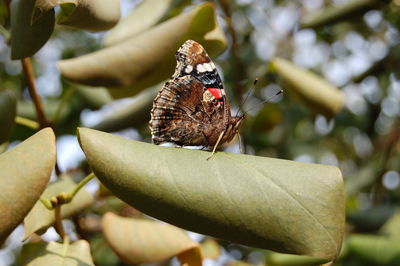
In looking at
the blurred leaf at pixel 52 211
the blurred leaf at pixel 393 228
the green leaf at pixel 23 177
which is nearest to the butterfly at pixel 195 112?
the blurred leaf at pixel 52 211

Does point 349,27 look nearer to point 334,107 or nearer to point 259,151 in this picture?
point 259,151

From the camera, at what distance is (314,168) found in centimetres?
113

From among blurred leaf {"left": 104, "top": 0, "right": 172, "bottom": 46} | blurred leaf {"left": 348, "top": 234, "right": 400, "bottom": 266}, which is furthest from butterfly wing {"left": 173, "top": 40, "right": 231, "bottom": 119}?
blurred leaf {"left": 348, "top": 234, "right": 400, "bottom": 266}

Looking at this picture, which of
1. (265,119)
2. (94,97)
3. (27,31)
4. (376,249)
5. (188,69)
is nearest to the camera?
(27,31)

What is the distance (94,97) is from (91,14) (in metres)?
1.13

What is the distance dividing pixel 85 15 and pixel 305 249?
0.74 meters

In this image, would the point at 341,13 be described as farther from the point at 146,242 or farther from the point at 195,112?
the point at 146,242

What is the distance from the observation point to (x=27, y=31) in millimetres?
1295

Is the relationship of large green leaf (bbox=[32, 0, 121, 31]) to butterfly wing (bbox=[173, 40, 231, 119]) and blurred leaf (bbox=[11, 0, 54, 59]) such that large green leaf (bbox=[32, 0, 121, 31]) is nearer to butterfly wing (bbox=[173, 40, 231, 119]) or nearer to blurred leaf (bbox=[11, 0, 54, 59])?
blurred leaf (bbox=[11, 0, 54, 59])

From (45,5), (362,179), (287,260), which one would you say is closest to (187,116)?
(45,5)

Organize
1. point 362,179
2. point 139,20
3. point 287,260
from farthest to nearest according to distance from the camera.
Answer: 1. point 362,179
2. point 287,260
3. point 139,20

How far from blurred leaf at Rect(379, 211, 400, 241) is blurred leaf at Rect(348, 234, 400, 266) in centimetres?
5

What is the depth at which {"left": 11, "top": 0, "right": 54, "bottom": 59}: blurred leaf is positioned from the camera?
129 cm

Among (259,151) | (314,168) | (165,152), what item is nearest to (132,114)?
(165,152)
